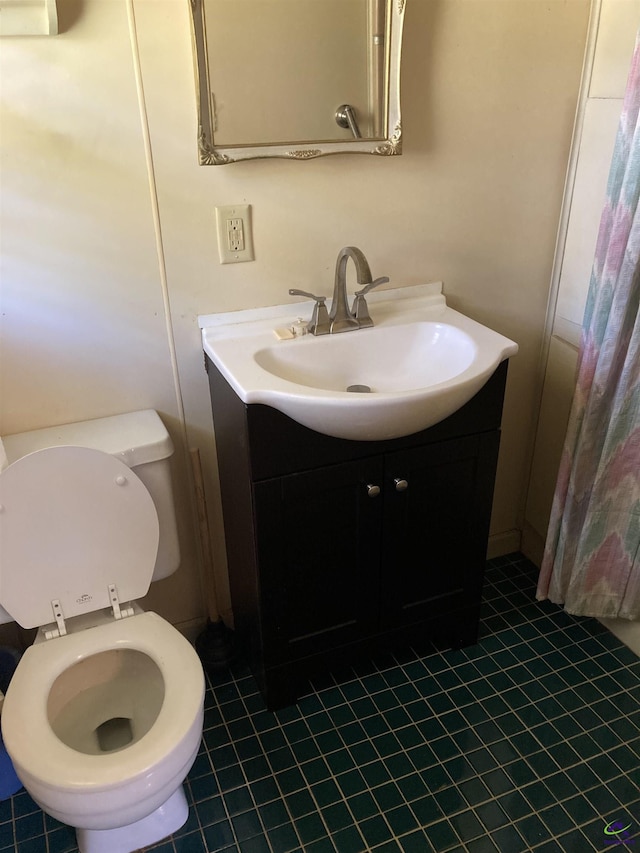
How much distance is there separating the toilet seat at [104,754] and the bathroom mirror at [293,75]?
3.32ft

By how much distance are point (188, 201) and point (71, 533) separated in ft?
2.47

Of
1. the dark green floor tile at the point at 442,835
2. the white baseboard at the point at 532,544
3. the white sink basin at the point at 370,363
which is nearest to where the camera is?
the white sink basin at the point at 370,363

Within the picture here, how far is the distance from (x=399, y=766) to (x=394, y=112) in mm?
1491

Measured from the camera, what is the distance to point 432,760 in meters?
1.64

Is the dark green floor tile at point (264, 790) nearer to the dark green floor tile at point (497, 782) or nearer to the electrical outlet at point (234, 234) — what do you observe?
the dark green floor tile at point (497, 782)

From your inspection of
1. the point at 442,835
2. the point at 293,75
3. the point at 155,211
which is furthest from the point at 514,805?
the point at 293,75

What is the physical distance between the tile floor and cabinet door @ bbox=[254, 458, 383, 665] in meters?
0.20

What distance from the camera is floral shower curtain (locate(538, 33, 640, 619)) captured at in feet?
4.89

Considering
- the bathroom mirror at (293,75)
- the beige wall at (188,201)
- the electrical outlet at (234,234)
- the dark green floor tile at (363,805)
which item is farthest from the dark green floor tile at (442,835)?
the bathroom mirror at (293,75)

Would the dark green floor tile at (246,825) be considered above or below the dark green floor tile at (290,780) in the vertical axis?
below

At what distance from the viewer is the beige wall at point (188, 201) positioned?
4.52 feet

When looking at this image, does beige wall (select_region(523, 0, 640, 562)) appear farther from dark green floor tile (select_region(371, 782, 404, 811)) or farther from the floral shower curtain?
dark green floor tile (select_region(371, 782, 404, 811))

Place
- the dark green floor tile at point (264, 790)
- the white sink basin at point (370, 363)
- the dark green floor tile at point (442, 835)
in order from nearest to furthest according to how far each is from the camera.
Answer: the white sink basin at point (370, 363) → the dark green floor tile at point (442, 835) → the dark green floor tile at point (264, 790)

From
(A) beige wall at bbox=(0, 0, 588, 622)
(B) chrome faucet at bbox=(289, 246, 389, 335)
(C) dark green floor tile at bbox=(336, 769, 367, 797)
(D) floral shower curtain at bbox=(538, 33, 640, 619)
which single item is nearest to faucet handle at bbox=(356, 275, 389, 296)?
(B) chrome faucet at bbox=(289, 246, 389, 335)
